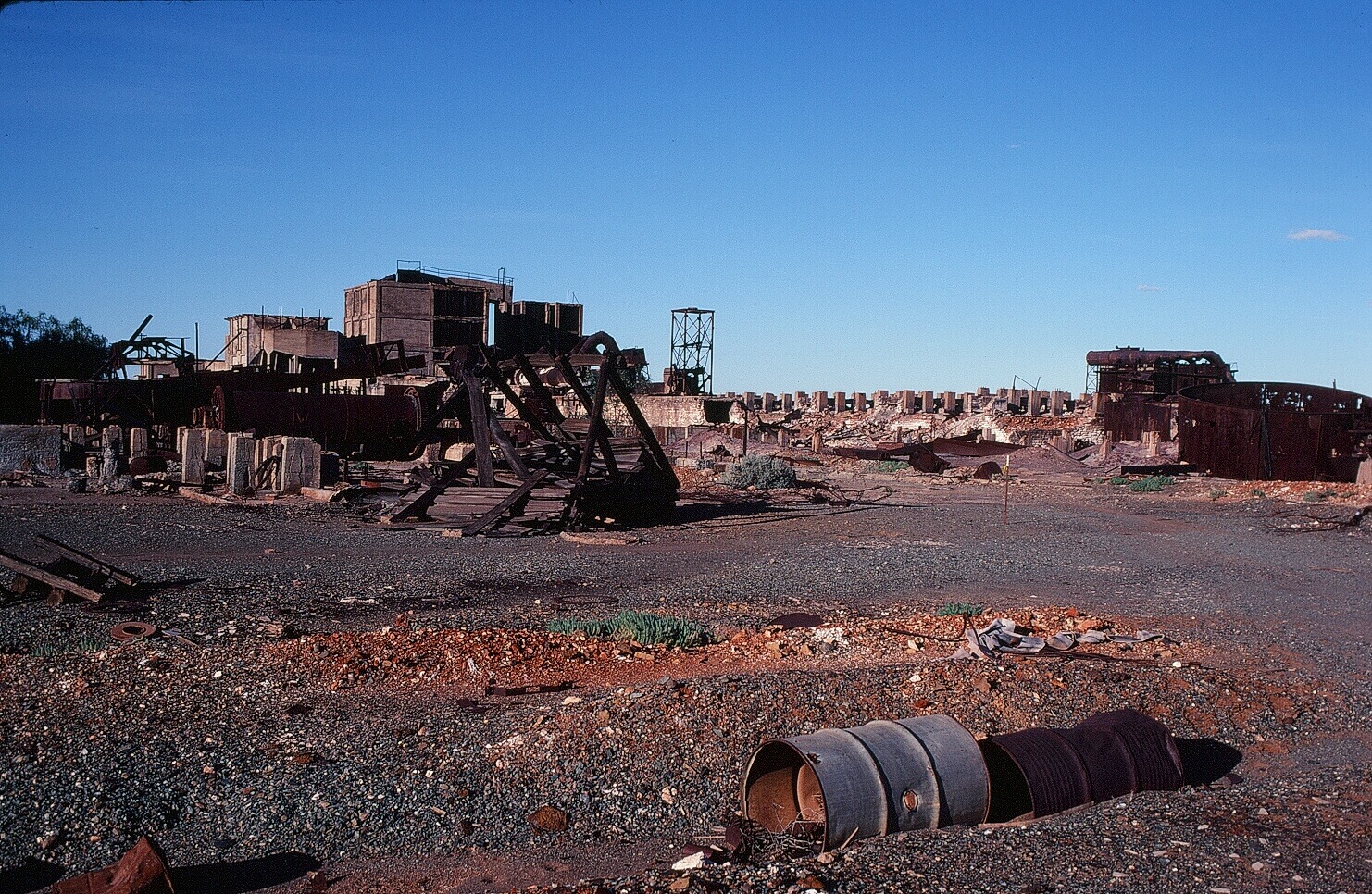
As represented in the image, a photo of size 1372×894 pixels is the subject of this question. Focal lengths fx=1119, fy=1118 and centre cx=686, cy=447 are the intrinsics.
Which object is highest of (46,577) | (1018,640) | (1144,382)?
(1144,382)

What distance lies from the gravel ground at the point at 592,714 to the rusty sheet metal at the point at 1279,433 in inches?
606

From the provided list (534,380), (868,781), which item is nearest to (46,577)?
(868,781)

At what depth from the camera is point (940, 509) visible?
2048cm

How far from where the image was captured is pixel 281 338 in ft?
160

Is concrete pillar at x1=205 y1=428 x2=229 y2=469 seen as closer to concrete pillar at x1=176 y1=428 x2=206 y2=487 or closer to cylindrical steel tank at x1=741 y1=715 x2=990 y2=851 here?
concrete pillar at x1=176 y1=428 x2=206 y2=487

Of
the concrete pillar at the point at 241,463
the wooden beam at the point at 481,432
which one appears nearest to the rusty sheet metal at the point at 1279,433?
the wooden beam at the point at 481,432

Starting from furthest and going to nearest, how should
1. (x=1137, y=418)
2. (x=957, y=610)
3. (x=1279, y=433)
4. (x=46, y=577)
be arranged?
(x=1137, y=418) < (x=1279, y=433) < (x=957, y=610) < (x=46, y=577)

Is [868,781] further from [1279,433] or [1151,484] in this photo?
[1279,433]

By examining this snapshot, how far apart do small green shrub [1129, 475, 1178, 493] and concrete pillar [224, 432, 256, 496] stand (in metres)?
18.5

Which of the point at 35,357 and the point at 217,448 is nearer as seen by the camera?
the point at 217,448

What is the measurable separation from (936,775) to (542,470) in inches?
432

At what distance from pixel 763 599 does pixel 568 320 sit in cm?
5237

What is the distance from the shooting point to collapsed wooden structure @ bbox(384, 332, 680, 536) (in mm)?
15805

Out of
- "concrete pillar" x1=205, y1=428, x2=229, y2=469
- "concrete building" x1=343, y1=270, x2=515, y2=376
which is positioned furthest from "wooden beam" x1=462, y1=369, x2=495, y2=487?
"concrete building" x1=343, y1=270, x2=515, y2=376
